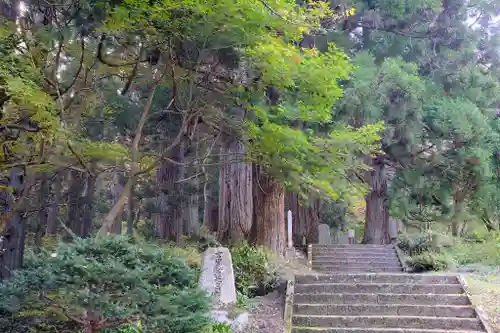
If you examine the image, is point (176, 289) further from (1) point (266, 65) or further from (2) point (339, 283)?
(2) point (339, 283)

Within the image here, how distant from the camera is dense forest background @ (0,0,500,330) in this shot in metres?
6.07

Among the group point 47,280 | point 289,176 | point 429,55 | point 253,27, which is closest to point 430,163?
point 429,55

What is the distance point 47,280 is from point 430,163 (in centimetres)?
1140

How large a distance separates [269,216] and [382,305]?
3949mm

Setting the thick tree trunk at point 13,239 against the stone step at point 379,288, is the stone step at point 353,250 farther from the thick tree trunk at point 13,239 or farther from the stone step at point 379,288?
the thick tree trunk at point 13,239

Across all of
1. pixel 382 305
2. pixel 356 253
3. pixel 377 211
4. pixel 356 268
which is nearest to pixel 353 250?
pixel 356 253

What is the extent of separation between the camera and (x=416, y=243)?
14008mm

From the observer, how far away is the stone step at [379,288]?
788 centimetres

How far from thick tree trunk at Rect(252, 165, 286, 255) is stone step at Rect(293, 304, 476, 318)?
3.31m

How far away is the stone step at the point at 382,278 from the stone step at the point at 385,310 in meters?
0.92

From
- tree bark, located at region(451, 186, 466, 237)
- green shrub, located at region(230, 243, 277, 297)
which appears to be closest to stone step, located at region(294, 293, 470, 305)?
green shrub, located at region(230, 243, 277, 297)

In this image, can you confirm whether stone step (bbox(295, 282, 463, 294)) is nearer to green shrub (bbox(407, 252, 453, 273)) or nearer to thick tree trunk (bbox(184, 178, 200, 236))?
green shrub (bbox(407, 252, 453, 273))

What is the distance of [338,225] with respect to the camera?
20531mm

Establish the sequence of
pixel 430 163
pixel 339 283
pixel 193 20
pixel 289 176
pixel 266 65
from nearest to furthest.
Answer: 1. pixel 193 20
2. pixel 266 65
3. pixel 289 176
4. pixel 339 283
5. pixel 430 163
